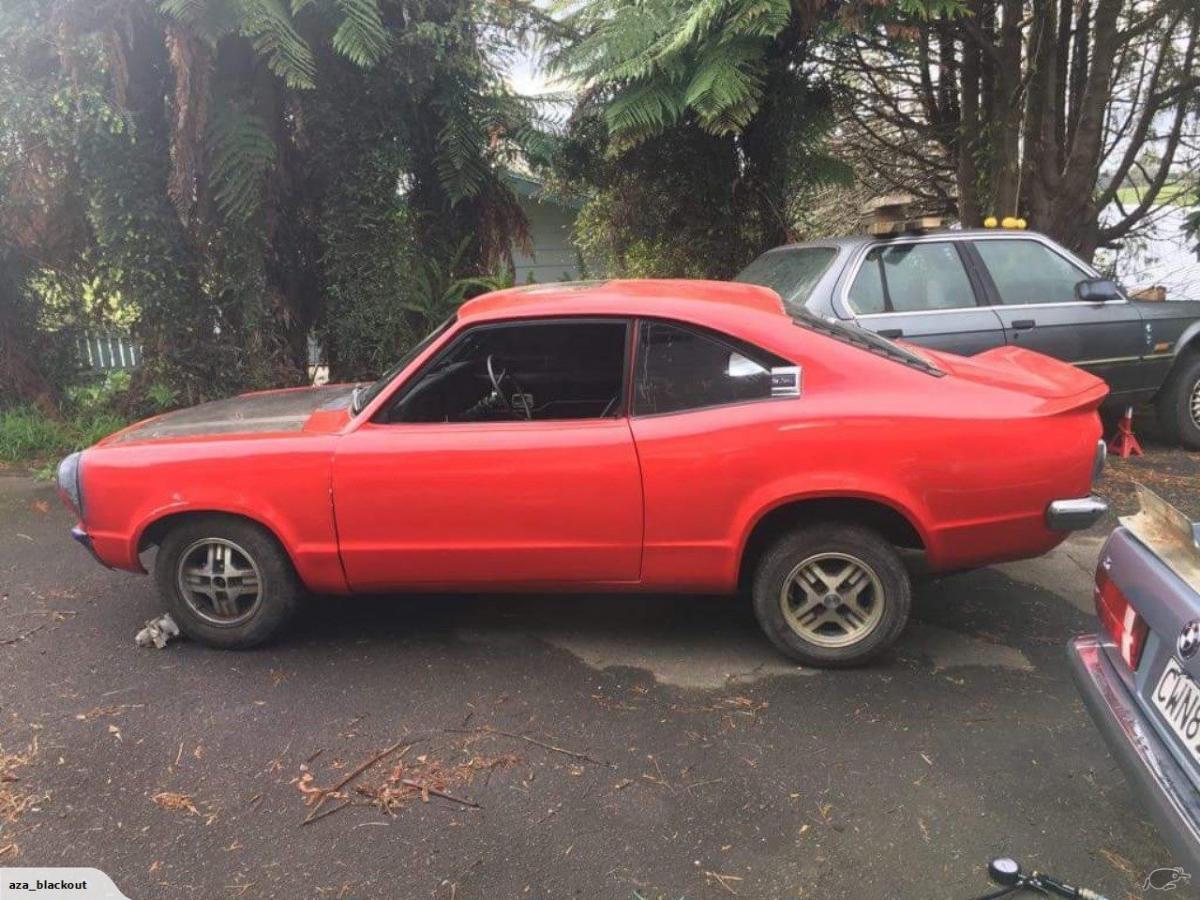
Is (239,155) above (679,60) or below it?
below

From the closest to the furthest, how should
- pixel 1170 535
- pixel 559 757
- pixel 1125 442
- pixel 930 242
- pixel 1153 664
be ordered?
1. pixel 1153 664
2. pixel 1170 535
3. pixel 559 757
4. pixel 930 242
5. pixel 1125 442

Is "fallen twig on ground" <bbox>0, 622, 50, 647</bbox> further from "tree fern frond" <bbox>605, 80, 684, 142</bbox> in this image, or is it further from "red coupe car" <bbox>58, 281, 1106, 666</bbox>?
"tree fern frond" <bbox>605, 80, 684, 142</bbox>

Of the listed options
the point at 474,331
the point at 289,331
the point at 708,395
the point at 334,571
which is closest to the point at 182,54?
the point at 289,331

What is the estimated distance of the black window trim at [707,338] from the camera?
337 cm

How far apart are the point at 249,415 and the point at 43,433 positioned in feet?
14.2

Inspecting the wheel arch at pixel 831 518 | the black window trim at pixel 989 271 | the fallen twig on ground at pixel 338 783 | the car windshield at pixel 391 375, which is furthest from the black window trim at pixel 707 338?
the black window trim at pixel 989 271

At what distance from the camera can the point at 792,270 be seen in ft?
19.1

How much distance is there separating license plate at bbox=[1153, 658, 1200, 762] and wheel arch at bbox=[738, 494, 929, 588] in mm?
1173

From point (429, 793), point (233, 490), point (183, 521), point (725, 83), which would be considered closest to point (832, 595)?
point (429, 793)

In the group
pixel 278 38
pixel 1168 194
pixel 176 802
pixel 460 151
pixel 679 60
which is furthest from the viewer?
pixel 1168 194

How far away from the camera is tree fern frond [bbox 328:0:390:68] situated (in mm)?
5699

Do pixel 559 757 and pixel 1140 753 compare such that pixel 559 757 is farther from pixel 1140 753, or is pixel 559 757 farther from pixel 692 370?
pixel 1140 753

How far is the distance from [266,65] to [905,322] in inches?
188

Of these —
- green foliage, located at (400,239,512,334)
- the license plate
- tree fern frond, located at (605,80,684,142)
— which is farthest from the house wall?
the license plate
